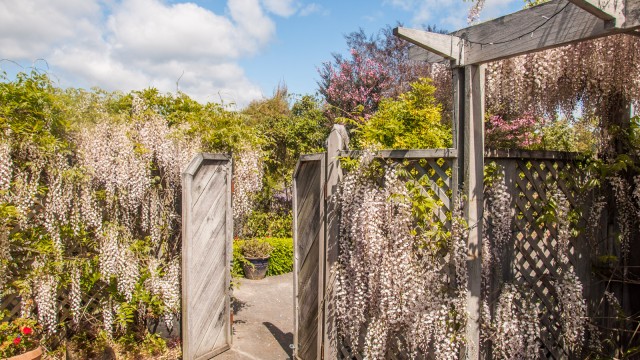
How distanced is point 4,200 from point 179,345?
2.08 m

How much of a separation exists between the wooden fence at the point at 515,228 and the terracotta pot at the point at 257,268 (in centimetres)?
364

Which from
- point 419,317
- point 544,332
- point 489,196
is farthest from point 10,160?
point 544,332

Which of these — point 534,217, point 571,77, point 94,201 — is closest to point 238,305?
point 94,201

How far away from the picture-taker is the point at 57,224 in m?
3.66

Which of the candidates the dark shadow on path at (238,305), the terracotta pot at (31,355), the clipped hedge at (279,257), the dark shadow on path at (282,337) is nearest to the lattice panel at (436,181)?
the dark shadow on path at (282,337)

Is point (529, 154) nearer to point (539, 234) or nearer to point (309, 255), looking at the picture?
point (539, 234)

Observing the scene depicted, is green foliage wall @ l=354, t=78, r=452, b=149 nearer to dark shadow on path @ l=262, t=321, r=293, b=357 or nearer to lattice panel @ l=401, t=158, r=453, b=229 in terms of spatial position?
lattice panel @ l=401, t=158, r=453, b=229

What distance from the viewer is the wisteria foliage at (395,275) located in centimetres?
262

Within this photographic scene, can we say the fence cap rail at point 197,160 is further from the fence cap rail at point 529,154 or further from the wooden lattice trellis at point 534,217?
the fence cap rail at point 529,154

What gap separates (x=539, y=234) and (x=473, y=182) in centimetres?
88

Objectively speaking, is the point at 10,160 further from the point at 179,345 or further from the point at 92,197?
the point at 179,345

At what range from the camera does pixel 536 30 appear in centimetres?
232

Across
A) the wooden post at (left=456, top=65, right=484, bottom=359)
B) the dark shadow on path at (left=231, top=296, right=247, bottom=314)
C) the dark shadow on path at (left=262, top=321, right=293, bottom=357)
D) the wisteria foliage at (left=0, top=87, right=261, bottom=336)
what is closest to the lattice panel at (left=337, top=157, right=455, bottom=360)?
the wooden post at (left=456, top=65, right=484, bottom=359)

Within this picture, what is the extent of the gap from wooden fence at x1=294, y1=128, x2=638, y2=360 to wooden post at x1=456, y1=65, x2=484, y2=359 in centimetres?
9
